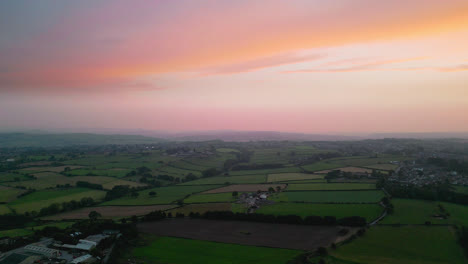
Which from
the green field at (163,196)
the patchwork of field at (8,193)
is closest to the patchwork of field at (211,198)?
the green field at (163,196)

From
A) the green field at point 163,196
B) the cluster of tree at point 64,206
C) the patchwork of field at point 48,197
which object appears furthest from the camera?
the green field at point 163,196

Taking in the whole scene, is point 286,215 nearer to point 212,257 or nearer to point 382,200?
point 212,257

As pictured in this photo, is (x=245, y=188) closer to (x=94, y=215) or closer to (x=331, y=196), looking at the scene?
(x=331, y=196)

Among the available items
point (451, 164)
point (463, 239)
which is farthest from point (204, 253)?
point (451, 164)

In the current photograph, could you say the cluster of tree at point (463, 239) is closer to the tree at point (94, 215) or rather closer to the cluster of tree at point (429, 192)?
the cluster of tree at point (429, 192)

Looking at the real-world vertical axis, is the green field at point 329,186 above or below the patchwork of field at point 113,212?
above

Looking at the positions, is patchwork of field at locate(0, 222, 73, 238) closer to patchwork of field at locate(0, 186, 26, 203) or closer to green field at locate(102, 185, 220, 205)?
green field at locate(102, 185, 220, 205)

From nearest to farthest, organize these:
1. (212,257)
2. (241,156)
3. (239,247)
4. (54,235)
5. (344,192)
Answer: (212,257) → (239,247) → (54,235) → (344,192) → (241,156)

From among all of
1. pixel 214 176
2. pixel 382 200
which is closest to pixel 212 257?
pixel 382 200
